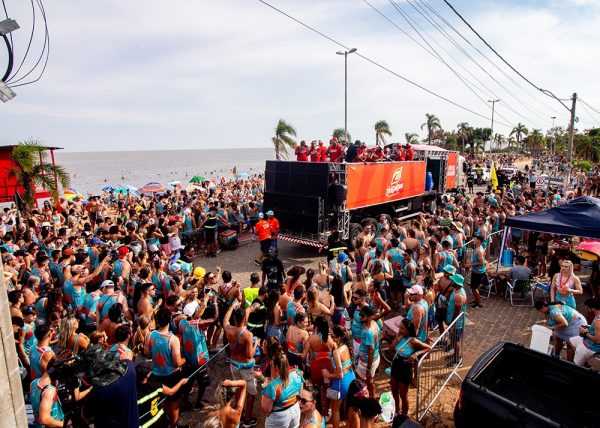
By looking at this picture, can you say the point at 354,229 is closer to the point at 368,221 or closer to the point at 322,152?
the point at 368,221

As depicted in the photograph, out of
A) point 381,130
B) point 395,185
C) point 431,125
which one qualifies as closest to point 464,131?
point 431,125

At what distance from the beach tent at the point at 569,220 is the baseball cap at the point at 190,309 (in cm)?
728

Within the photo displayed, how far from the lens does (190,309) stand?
5234 mm

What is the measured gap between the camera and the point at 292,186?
37.8ft

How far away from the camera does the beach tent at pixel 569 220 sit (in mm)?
7867

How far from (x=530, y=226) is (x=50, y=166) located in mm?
15458

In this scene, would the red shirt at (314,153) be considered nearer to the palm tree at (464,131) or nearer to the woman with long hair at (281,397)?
the woman with long hair at (281,397)

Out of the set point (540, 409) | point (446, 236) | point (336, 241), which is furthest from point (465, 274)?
point (540, 409)

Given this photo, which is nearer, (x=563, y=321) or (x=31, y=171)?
(x=563, y=321)

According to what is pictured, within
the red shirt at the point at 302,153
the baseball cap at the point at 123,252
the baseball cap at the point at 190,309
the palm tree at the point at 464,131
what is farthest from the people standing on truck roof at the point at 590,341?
the palm tree at the point at 464,131

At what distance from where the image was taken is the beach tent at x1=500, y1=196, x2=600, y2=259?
7867 mm

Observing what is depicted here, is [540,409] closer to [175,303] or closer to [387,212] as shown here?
[175,303]

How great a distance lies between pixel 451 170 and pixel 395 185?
6942mm

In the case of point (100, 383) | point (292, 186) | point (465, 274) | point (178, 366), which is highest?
point (292, 186)
